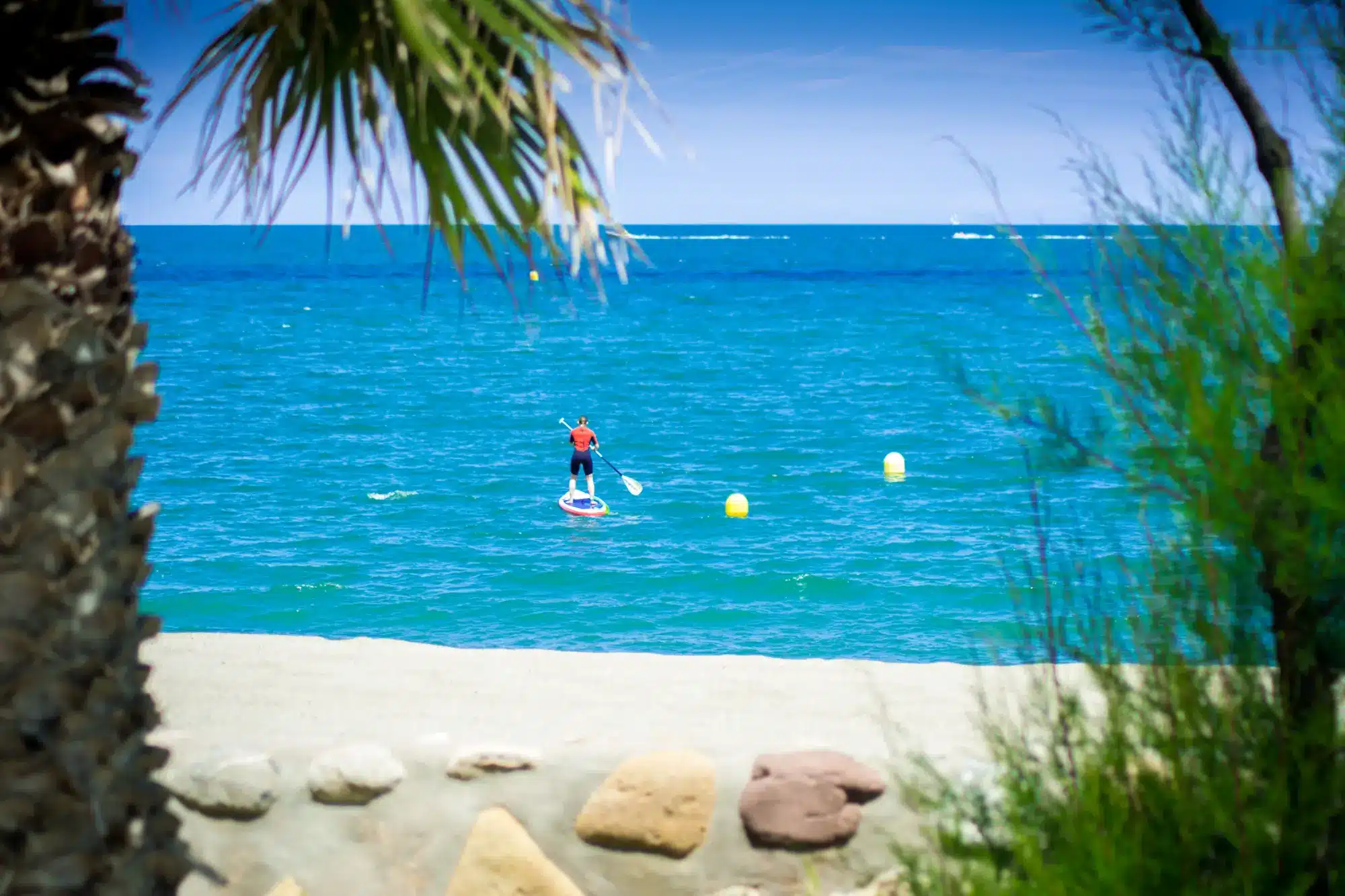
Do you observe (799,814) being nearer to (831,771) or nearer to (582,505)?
(831,771)

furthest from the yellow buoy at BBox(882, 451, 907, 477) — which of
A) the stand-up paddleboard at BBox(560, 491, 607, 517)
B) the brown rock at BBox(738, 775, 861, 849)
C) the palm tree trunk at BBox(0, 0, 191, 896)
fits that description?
the palm tree trunk at BBox(0, 0, 191, 896)

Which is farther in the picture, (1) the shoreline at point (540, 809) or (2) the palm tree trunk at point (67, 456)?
(1) the shoreline at point (540, 809)

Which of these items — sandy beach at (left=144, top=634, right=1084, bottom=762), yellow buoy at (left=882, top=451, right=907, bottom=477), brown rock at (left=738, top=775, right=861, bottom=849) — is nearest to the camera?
brown rock at (left=738, top=775, right=861, bottom=849)

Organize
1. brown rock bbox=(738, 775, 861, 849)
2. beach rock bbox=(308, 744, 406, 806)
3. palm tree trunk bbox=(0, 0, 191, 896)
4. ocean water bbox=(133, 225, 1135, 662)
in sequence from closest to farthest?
palm tree trunk bbox=(0, 0, 191, 896) < brown rock bbox=(738, 775, 861, 849) < beach rock bbox=(308, 744, 406, 806) < ocean water bbox=(133, 225, 1135, 662)

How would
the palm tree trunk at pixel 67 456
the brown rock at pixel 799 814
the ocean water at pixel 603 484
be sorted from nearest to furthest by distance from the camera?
the palm tree trunk at pixel 67 456 → the brown rock at pixel 799 814 → the ocean water at pixel 603 484

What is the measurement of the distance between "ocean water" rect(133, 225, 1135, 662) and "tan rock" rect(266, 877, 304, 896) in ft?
6.55

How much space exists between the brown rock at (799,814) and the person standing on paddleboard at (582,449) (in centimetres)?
1315

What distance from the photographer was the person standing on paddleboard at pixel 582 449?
18375mm

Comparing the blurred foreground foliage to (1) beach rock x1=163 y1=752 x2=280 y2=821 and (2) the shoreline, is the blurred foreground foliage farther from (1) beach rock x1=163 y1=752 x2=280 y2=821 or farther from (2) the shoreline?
(1) beach rock x1=163 y1=752 x2=280 y2=821

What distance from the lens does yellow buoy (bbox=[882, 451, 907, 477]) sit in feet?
77.9

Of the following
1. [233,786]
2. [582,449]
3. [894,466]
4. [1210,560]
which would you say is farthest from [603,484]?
[1210,560]

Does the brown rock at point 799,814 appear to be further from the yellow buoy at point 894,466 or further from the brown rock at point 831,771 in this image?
the yellow buoy at point 894,466

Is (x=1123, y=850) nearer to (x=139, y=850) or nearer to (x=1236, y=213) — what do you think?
(x=1236, y=213)

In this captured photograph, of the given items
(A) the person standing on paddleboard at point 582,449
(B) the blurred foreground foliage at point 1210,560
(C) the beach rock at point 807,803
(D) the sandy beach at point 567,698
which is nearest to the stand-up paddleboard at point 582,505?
(A) the person standing on paddleboard at point 582,449
